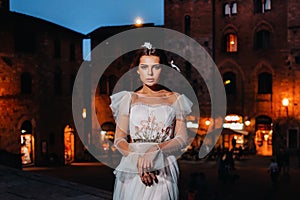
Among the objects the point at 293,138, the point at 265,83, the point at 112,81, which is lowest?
the point at 293,138

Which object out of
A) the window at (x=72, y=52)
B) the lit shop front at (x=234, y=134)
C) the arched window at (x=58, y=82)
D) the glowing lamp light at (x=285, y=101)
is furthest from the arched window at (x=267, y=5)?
the arched window at (x=58, y=82)

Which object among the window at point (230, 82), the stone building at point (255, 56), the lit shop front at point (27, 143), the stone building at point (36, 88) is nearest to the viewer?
the stone building at point (36, 88)

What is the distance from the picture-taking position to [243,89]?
91.9ft

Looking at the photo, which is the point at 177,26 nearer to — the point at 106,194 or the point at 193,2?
the point at 193,2

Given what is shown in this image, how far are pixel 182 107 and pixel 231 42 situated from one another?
26.0 metres

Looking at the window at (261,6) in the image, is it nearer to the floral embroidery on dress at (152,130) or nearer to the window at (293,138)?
the window at (293,138)

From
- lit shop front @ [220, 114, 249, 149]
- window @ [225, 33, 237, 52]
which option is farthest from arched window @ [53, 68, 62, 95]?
window @ [225, 33, 237, 52]

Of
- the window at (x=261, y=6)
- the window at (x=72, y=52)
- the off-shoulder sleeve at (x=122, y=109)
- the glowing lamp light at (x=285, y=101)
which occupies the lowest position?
the glowing lamp light at (x=285, y=101)

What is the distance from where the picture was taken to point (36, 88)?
26.1 metres

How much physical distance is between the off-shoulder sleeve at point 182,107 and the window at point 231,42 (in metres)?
25.7

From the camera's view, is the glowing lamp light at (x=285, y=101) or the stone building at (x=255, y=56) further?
the stone building at (x=255, y=56)

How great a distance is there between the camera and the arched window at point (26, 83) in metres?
25.3

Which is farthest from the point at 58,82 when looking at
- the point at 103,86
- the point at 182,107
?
the point at 182,107

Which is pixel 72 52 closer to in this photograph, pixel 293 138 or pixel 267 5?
pixel 267 5
